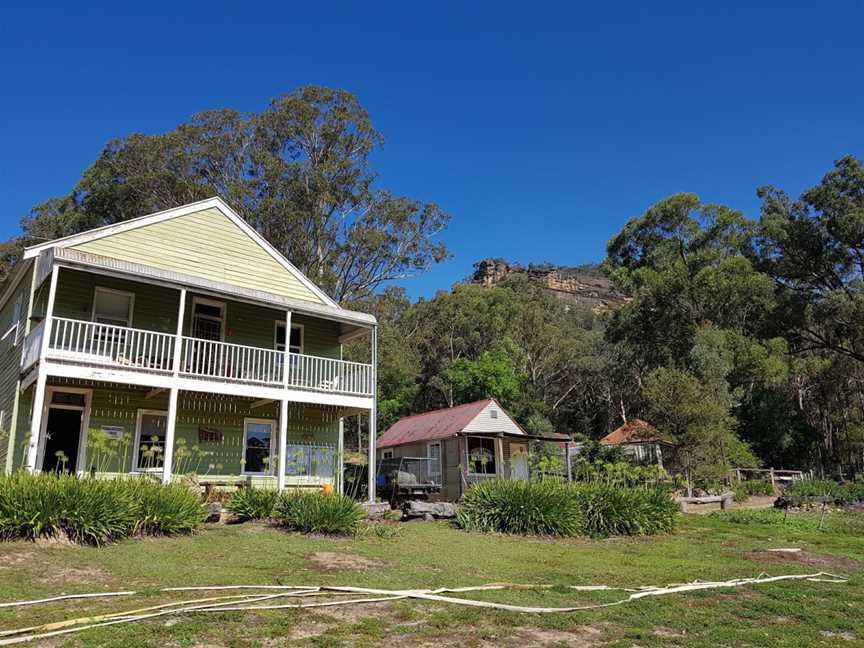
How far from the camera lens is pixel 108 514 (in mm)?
10000

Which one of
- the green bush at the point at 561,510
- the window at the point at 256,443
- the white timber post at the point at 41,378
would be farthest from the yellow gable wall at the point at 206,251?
the green bush at the point at 561,510

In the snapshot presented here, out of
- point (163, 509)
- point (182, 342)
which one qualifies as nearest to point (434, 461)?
point (182, 342)

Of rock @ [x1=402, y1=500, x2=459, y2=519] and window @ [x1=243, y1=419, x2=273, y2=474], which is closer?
rock @ [x1=402, y1=500, x2=459, y2=519]

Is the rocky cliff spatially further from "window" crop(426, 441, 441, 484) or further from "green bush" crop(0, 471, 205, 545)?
"green bush" crop(0, 471, 205, 545)

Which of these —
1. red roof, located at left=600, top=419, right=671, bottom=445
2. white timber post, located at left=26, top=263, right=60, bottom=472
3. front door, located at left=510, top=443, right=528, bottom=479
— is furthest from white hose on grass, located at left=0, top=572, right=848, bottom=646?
red roof, located at left=600, top=419, right=671, bottom=445

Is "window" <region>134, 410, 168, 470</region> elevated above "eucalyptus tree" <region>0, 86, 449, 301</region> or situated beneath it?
situated beneath

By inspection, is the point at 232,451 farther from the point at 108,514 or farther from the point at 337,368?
the point at 108,514

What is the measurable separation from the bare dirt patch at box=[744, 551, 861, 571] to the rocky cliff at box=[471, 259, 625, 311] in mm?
90232

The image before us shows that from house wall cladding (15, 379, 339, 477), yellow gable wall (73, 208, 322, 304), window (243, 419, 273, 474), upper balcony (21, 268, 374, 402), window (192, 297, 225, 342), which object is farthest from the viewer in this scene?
window (243, 419, 273, 474)

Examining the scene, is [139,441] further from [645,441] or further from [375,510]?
[645,441]

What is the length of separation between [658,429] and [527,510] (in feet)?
46.5

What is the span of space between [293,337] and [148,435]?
16.1ft

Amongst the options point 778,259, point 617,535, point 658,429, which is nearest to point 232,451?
point 617,535

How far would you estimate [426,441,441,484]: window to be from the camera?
2597 cm
